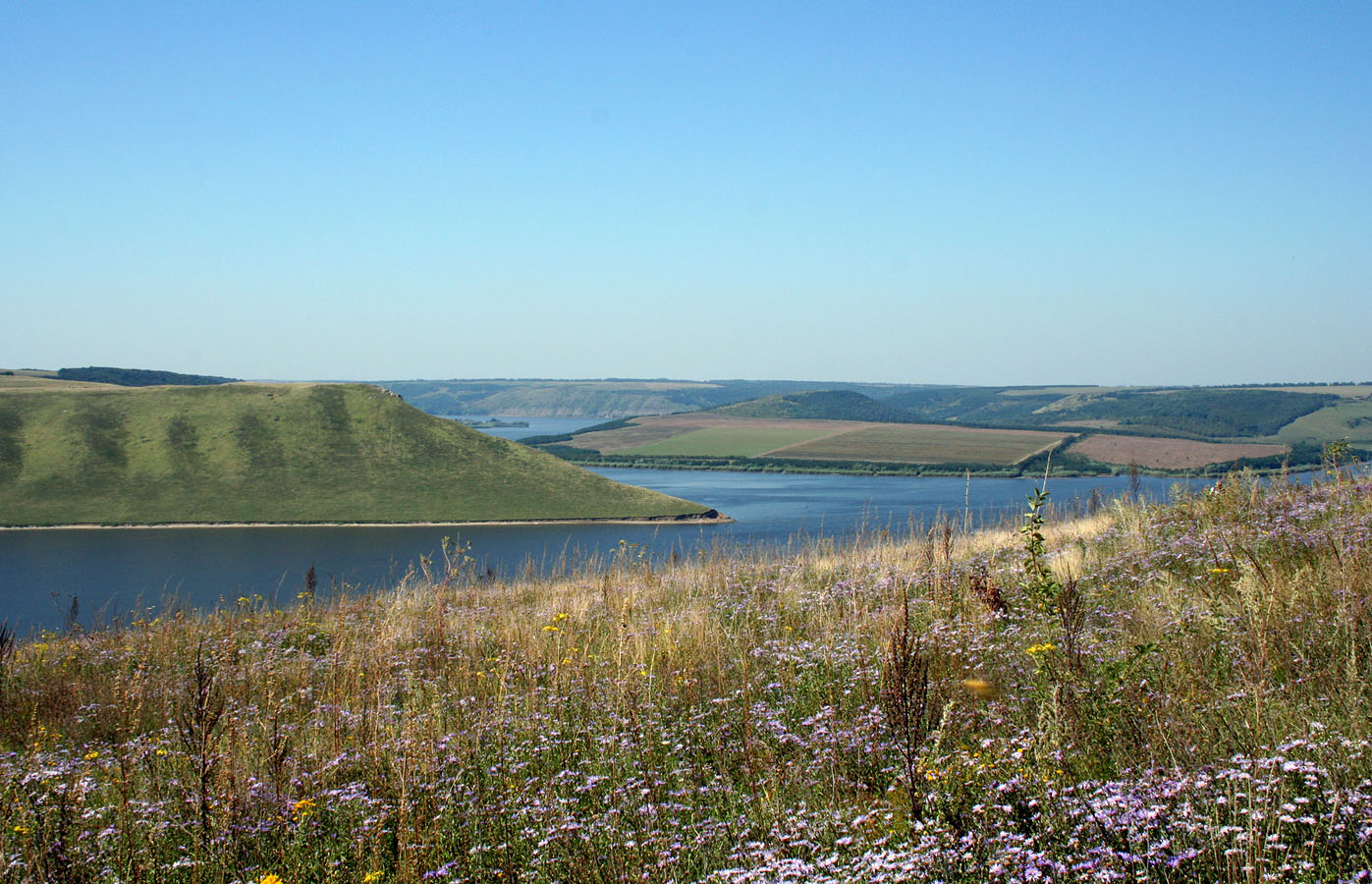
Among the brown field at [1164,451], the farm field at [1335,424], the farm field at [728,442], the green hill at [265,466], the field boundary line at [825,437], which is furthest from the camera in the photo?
the farm field at [728,442]

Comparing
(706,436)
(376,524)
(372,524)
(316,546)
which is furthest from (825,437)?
(316,546)

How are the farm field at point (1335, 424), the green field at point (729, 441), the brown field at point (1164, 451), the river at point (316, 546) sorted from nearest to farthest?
the river at point (316, 546)
the brown field at point (1164, 451)
the farm field at point (1335, 424)
the green field at point (729, 441)

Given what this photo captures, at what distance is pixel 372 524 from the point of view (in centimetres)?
6544

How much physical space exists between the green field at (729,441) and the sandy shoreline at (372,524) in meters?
55.0

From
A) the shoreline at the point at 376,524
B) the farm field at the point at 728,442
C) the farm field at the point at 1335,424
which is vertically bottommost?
the shoreline at the point at 376,524

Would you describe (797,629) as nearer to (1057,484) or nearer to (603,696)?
(603,696)

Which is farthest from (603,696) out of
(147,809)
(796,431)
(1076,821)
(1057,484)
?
(796,431)

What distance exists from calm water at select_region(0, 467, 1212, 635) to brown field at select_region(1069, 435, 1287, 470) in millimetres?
7864

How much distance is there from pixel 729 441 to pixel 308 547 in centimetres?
8934

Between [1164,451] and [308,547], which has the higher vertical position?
[1164,451]

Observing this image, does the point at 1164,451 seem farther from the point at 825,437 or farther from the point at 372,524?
the point at 372,524

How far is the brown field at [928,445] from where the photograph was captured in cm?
11175

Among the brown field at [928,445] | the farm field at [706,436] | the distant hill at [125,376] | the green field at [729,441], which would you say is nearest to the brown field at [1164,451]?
the brown field at [928,445]

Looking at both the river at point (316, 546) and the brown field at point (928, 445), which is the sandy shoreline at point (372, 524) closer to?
the river at point (316, 546)
